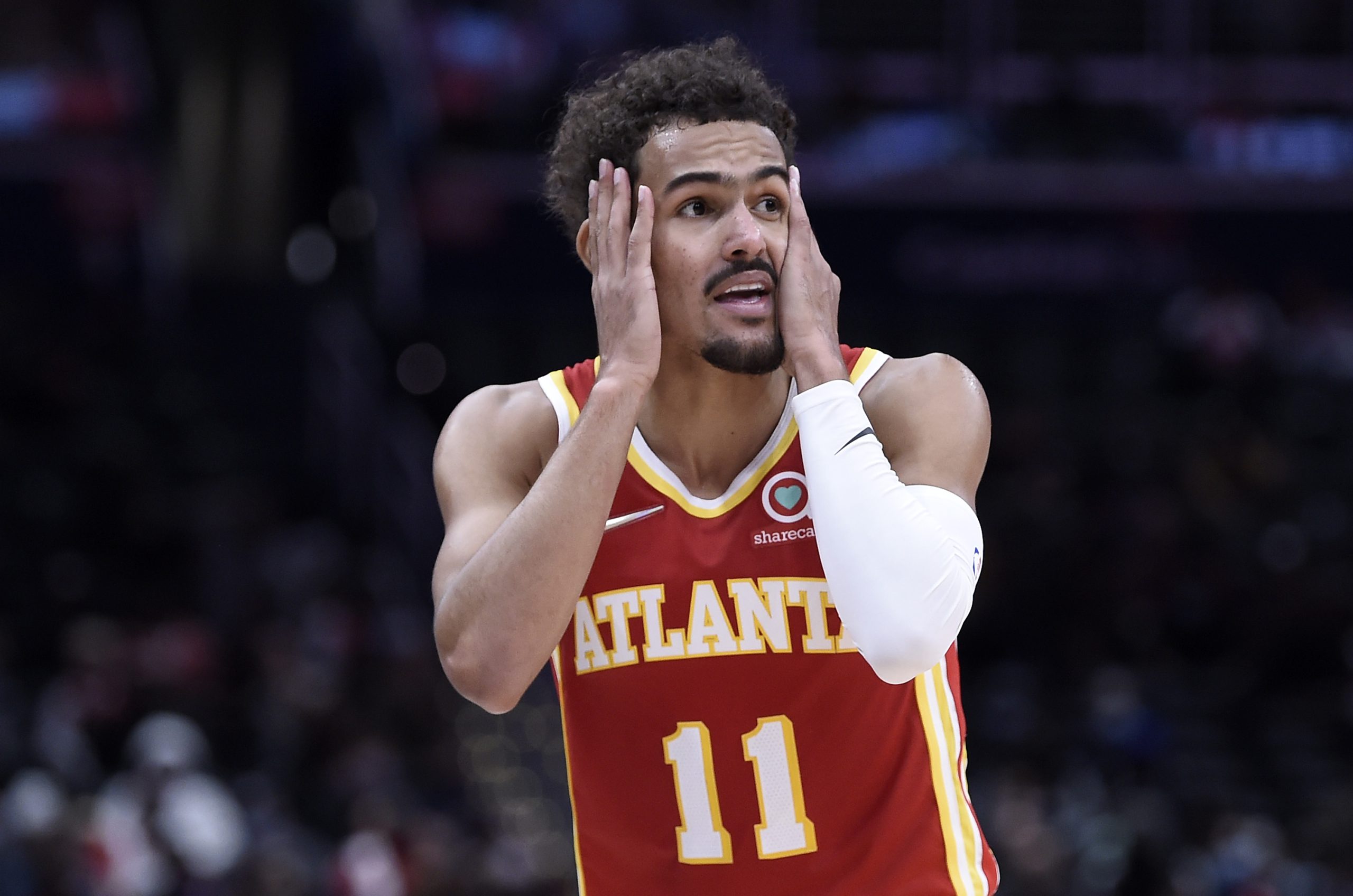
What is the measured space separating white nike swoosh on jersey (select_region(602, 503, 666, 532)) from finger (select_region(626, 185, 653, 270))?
547 millimetres

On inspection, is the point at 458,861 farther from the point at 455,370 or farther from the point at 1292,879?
the point at 455,370

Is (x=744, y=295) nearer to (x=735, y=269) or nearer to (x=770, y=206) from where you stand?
(x=735, y=269)

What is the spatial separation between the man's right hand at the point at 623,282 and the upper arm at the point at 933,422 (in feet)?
1.81

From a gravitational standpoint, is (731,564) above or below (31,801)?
above

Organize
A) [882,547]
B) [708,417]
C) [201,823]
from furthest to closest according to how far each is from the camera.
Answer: [201,823]
[708,417]
[882,547]

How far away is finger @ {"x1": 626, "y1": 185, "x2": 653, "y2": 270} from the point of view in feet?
13.0

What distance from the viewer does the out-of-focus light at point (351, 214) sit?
781 inches

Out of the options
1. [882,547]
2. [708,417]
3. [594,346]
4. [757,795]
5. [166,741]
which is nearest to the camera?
[882,547]

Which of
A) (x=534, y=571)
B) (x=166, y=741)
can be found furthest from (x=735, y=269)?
(x=166, y=741)

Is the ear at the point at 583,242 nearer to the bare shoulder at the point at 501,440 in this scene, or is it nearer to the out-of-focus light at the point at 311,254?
the bare shoulder at the point at 501,440

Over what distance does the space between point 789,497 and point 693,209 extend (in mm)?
693

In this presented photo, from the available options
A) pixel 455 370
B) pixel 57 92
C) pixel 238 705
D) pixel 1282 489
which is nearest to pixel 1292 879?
pixel 1282 489

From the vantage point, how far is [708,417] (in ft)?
13.7

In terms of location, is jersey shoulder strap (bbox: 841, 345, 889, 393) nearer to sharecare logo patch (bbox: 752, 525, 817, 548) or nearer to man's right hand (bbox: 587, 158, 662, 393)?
sharecare logo patch (bbox: 752, 525, 817, 548)
